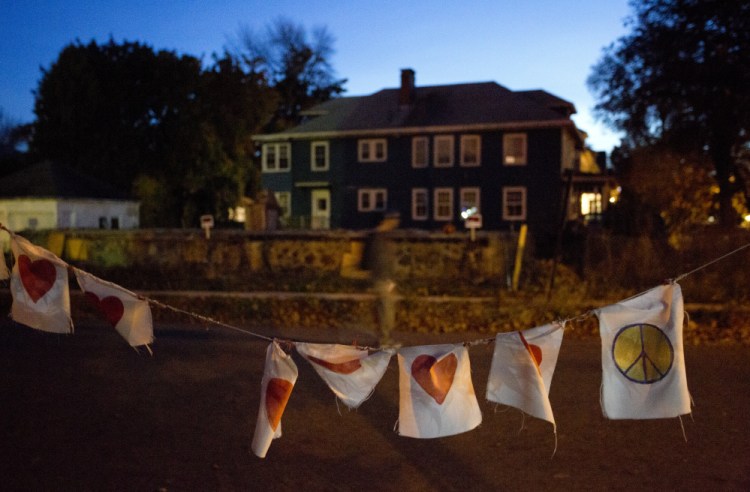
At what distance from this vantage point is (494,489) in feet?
16.5

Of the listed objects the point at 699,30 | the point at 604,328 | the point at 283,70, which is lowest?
the point at 604,328

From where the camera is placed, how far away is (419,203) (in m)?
36.1

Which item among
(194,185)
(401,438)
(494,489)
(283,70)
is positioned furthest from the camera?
(283,70)

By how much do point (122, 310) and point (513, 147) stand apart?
30.3 metres

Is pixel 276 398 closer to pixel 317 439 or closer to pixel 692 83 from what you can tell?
pixel 317 439

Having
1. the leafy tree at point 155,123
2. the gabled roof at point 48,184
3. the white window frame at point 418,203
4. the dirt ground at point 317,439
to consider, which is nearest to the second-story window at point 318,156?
the white window frame at point 418,203

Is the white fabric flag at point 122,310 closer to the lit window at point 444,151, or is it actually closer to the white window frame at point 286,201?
the lit window at point 444,151

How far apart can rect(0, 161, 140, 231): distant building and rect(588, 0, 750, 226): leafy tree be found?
24057mm

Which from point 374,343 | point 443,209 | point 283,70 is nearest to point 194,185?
point 443,209

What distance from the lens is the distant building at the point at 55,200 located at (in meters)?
31.9

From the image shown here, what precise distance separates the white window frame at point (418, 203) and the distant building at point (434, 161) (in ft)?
0.17

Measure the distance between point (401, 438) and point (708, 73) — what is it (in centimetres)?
2172

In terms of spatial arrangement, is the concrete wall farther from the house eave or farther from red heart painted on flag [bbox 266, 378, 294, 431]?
the house eave

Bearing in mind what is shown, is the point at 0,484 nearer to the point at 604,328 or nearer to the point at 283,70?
the point at 604,328
